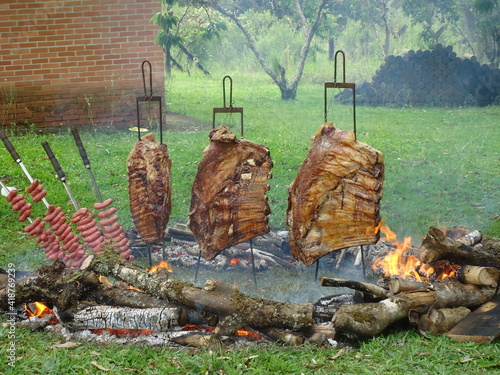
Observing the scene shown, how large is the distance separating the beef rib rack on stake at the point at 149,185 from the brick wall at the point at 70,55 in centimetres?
552

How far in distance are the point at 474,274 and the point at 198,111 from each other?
8.28m

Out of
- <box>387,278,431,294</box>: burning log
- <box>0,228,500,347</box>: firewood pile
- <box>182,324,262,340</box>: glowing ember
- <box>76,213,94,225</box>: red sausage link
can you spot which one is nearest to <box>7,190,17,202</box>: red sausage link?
<box>76,213,94,225</box>: red sausage link

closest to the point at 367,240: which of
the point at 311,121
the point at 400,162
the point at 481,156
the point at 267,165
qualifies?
the point at 267,165

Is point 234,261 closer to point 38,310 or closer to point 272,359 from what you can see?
point 38,310

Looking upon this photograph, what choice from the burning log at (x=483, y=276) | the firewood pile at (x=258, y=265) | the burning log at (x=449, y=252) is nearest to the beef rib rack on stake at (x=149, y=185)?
→ the firewood pile at (x=258, y=265)

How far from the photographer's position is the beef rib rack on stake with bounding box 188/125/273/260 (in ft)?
14.7

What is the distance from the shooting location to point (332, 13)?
13.5m

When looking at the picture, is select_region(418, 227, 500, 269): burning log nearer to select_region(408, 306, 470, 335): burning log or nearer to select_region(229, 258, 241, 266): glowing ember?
select_region(408, 306, 470, 335): burning log

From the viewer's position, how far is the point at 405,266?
4.83 meters

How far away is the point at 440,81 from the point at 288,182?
6.25m

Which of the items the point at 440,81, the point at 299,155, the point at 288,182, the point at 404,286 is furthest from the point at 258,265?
the point at 440,81

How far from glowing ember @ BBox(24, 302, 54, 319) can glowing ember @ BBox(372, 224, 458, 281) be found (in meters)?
2.52

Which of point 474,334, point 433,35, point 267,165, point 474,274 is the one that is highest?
point 433,35

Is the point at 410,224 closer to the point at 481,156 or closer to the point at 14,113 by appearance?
the point at 481,156
